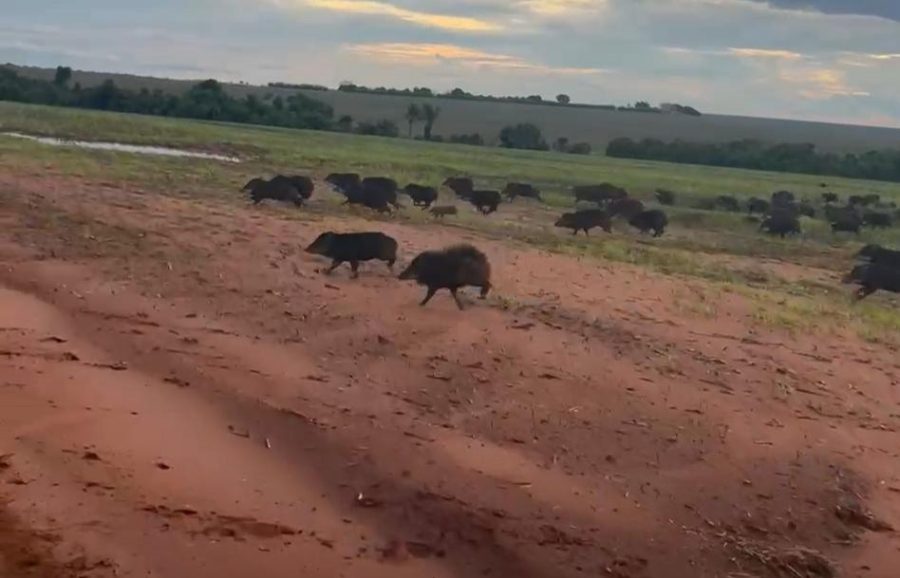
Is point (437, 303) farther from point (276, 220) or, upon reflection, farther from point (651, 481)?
point (276, 220)

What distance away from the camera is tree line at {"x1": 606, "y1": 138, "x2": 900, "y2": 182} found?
58562 mm

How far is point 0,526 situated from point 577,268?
10.7m

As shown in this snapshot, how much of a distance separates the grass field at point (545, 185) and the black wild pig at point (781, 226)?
1.15ft

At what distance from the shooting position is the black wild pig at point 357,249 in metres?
13.6

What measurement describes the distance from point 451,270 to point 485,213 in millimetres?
13465

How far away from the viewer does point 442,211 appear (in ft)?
77.5

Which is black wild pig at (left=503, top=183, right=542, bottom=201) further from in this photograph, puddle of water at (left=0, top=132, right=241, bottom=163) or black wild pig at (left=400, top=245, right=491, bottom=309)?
black wild pig at (left=400, top=245, right=491, bottom=309)

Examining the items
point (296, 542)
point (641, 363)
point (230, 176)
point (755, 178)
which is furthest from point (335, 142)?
point (296, 542)

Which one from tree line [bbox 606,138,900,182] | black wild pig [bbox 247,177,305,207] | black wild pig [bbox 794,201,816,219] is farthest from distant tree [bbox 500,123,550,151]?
black wild pig [bbox 247,177,305,207]

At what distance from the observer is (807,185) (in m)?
48.3

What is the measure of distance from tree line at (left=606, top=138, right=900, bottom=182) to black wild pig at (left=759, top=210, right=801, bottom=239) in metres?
32.1

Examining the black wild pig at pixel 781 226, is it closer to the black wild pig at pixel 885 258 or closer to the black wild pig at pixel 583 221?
the black wild pig at pixel 885 258

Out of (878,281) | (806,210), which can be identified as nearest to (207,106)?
(806,210)

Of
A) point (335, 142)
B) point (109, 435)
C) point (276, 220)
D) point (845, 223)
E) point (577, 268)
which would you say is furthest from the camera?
point (335, 142)
